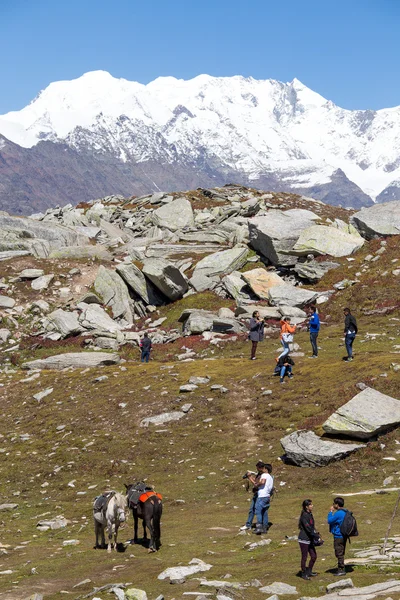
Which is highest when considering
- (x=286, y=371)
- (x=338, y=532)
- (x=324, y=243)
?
(x=324, y=243)

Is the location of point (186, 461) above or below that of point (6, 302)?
below

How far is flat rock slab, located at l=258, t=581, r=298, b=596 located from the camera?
13555mm

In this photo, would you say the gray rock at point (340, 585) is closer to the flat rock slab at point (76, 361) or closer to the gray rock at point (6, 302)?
the flat rock slab at point (76, 361)

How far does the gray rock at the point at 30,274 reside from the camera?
215 feet

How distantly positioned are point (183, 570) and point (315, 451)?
11.2 metres

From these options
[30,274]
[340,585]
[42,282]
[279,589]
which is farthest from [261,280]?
[340,585]

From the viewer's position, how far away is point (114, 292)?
2438 inches

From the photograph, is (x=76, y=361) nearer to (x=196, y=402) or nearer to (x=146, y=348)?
(x=146, y=348)

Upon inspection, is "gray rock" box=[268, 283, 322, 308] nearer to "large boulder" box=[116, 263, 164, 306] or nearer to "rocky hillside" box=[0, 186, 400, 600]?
"rocky hillside" box=[0, 186, 400, 600]

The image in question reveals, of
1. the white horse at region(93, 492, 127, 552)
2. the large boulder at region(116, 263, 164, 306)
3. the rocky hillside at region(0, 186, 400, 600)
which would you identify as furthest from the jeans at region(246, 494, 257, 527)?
the large boulder at region(116, 263, 164, 306)

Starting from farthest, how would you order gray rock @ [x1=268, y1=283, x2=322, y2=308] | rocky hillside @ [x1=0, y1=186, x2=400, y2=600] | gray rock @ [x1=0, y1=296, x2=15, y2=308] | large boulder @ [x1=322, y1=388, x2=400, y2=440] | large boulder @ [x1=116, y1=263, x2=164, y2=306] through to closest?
1. large boulder @ [x1=116, y1=263, x2=164, y2=306]
2. gray rock @ [x1=0, y1=296, x2=15, y2=308]
3. gray rock @ [x1=268, y1=283, x2=322, y2=308]
4. large boulder @ [x1=322, y1=388, x2=400, y2=440]
5. rocky hillside @ [x1=0, y1=186, x2=400, y2=600]

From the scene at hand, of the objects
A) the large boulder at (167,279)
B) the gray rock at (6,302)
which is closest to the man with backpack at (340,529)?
the large boulder at (167,279)

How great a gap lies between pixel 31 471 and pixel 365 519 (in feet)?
52.2

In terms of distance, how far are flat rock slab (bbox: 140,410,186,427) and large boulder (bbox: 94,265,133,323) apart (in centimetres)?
2720
